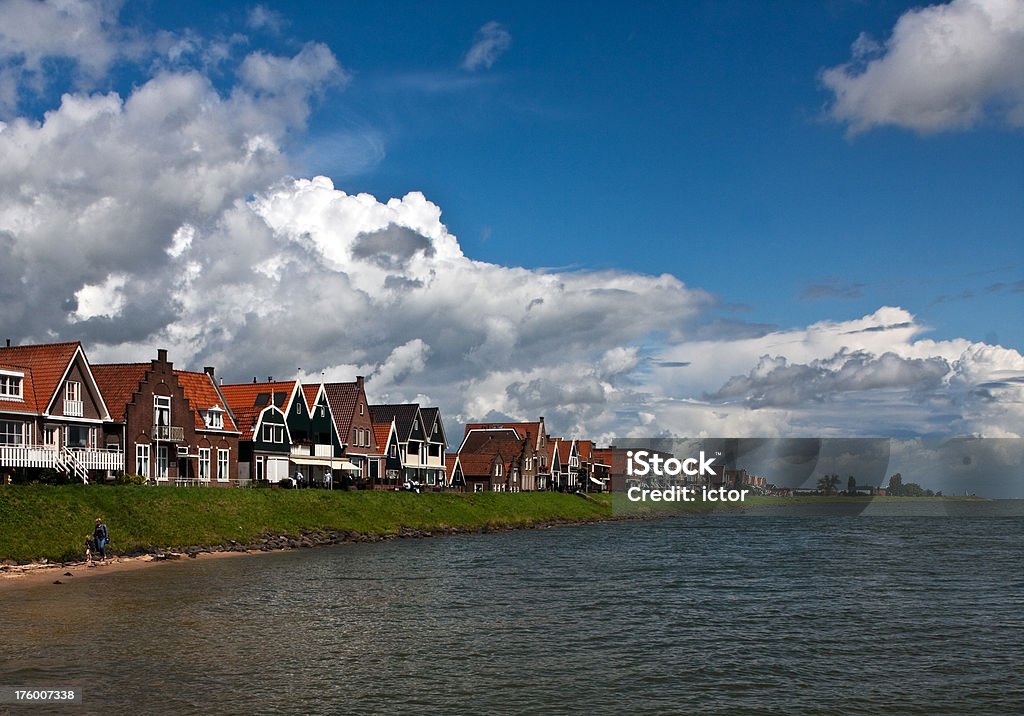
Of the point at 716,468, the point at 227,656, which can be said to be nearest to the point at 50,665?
the point at 227,656

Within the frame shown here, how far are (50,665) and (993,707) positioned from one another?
22656mm

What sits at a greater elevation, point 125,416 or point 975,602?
point 125,416

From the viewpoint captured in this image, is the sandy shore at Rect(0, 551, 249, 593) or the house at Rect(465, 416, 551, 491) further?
the house at Rect(465, 416, 551, 491)

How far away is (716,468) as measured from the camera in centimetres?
19162

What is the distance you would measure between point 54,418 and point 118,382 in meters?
10.2

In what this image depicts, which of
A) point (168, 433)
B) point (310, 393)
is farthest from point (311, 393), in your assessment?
point (168, 433)

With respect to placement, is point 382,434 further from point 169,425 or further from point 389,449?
point 169,425

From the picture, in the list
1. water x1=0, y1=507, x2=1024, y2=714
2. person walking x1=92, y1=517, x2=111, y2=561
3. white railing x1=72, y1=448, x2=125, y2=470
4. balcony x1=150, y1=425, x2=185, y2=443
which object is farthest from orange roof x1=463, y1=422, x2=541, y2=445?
person walking x1=92, y1=517, x2=111, y2=561

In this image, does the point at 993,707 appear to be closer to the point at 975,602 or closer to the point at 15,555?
the point at 975,602

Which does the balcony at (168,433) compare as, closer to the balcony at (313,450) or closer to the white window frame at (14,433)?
the white window frame at (14,433)

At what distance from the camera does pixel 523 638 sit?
30875 mm

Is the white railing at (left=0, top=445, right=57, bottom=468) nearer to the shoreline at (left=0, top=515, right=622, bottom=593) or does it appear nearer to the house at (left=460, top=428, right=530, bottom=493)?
the shoreline at (left=0, top=515, right=622, bottom=593)

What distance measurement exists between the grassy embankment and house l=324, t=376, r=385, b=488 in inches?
493

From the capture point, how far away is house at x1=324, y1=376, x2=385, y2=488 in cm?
10488
